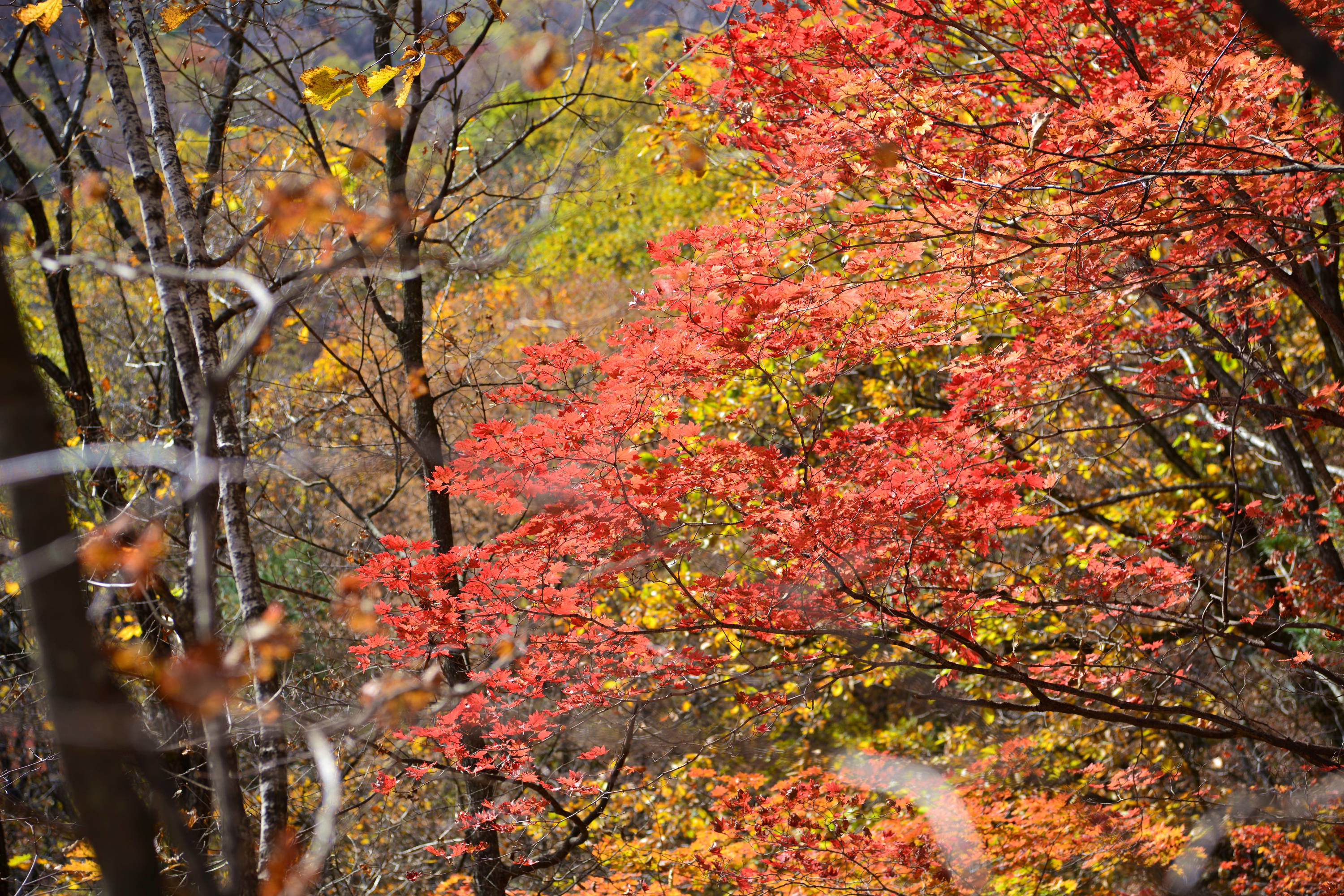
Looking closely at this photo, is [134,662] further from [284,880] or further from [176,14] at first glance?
[176,14]

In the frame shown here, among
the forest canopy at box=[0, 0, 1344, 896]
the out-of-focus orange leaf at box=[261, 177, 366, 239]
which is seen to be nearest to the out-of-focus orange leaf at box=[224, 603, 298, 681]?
the forest canopy at box=[0, 0, 1344, 896]

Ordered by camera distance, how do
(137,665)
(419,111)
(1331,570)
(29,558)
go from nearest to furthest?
(29,558)
(137,665)
(419,111)
(1331,570)

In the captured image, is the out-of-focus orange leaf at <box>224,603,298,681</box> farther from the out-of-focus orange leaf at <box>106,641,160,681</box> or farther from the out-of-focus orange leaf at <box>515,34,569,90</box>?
the out-of-focus orange leaf at <box>515,34,569,90</box>

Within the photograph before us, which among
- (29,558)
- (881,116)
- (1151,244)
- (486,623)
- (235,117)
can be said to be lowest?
(29,558)

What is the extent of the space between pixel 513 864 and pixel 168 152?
4.55 metres

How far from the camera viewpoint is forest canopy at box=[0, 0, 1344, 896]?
315 centimetres

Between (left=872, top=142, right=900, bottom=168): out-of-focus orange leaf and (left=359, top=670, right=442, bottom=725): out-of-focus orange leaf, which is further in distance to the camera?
(left=872, top=142, right=900, bottom=168): out-of-focus orange leaf

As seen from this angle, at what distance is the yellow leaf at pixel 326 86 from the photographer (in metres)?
3.45

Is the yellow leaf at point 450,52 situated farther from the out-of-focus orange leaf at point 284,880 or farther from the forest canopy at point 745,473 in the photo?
the out-of-focus orange leaf at point 284,880

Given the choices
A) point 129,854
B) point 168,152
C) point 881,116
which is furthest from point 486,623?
point 129,854

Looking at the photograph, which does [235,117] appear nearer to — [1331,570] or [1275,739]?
[1275,739]

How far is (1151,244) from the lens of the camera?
4.37 m

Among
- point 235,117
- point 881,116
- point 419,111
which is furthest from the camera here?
point 235,117

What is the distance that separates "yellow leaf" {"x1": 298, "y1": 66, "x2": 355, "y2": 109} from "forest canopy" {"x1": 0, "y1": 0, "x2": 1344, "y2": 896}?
0.07 ft
